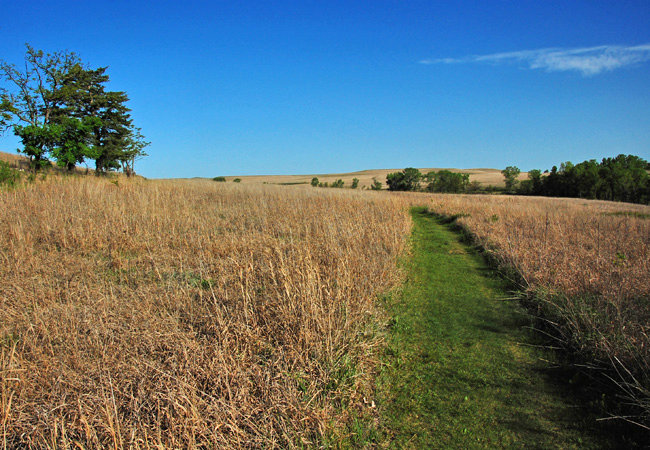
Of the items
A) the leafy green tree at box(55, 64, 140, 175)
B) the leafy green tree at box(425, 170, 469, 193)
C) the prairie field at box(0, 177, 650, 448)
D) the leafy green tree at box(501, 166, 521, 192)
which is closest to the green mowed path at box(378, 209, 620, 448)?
the prairie field at box(0, 177, 650, 448)

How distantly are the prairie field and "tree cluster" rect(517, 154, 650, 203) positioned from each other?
63331mm

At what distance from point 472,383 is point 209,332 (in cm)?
281

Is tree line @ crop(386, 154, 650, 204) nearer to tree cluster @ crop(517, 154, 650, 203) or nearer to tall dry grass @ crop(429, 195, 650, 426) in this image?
tree cluster @ crop(517, 154, 650, 203)

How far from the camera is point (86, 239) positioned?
6820 mm

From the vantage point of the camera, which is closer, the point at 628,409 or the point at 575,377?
the point at 628,409

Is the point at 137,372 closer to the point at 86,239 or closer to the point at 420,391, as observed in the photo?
the point at 420,391

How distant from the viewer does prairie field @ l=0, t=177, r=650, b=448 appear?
89.4 inches

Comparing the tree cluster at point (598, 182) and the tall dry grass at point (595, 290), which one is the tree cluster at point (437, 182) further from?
the tall dry grass at point (595, 290)

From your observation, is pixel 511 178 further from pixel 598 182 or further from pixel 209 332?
pixel 209 332

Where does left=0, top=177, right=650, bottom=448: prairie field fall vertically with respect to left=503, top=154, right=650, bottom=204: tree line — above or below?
below

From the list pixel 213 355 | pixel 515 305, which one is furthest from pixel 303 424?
pixel 515 305

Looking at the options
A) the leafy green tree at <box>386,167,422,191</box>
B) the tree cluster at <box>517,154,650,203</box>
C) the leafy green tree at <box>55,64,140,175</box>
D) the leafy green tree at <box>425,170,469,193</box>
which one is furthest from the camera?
the leafy green tree at <box>386,167,422,191</box>

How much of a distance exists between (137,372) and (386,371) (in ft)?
7.94

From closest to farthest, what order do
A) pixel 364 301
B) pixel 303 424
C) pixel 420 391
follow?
pixel 303 424 → pixel 420 391 → pixel 364 301
